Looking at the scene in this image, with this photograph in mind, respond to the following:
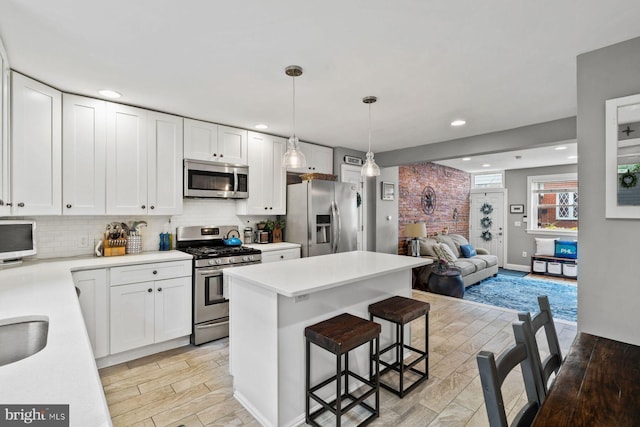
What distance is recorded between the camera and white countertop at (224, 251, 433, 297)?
1.82 meters

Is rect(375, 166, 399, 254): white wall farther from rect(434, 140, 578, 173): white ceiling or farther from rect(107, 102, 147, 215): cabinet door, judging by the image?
rect(107, 102, 147, 215): cabinet door

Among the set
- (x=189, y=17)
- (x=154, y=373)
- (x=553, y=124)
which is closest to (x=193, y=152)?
(x=189, y=17)

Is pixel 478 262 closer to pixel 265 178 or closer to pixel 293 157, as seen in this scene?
pixel 265 178

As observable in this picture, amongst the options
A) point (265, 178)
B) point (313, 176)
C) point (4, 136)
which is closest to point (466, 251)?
point (313, 176)

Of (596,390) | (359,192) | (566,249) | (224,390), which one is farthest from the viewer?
(566,249)

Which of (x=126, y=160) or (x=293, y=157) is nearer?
(x=293, y=157)

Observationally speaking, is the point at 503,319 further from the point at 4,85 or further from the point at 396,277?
the point at 4,85

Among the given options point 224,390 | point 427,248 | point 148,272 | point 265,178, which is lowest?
point 224,390

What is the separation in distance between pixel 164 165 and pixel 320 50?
7.09 ft

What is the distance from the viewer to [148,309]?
2893mm

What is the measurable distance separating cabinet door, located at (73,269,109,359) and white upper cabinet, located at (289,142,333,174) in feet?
9.07

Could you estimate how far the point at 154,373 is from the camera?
264 cm

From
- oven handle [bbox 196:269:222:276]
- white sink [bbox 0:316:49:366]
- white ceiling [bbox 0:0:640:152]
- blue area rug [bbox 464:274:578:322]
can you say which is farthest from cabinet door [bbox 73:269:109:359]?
blue area rug [bbox 464:274:578:322]

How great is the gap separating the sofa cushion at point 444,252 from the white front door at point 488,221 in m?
3.05
